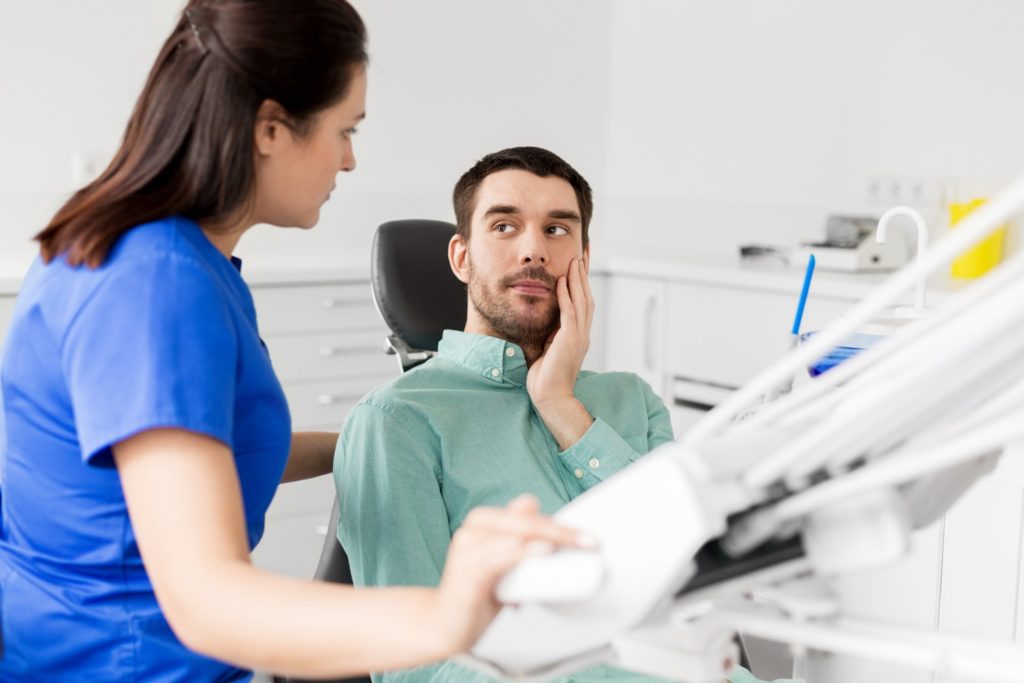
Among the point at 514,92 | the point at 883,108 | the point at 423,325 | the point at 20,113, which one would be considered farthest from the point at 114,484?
the point at 514,92

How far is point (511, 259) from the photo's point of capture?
1795mm

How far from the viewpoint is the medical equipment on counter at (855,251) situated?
10.8ft

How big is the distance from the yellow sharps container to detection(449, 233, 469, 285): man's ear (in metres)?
1.74

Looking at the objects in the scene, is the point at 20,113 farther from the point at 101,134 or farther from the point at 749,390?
the point at 749,390

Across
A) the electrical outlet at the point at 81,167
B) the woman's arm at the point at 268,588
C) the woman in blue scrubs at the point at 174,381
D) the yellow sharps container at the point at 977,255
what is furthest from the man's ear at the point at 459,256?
the electrical outlet at the point at 81,167

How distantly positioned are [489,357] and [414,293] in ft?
1.22

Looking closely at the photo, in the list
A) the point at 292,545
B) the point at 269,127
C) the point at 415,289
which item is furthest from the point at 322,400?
the point at 269,127

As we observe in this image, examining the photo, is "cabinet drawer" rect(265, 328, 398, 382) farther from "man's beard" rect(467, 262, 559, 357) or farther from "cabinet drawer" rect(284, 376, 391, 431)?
"man's beard" rect(467, 262, 559, 357)

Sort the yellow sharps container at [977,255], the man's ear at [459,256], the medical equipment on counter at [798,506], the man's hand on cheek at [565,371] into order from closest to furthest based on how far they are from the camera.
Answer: the medical equipment on counter at [798,506] < the man's hand on cheek at [565,371] < the man's ear at [459,256] < the yellow sharps container at [977,255]

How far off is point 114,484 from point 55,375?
10 centimetres

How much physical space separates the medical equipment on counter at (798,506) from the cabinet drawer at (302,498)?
2.58m

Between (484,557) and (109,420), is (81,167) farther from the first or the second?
(484,557)

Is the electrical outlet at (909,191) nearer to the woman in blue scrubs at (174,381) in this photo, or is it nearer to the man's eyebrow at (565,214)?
the man's eyebrow at (565,214)

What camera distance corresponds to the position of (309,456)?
58.9 inches
